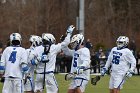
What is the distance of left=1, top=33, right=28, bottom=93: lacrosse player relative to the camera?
16.8 m

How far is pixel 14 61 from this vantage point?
55.4ft

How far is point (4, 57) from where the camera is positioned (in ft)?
55.8

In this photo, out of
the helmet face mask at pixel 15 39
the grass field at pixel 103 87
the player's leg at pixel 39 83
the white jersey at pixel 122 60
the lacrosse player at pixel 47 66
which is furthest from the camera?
the grass field at pixel 103 87

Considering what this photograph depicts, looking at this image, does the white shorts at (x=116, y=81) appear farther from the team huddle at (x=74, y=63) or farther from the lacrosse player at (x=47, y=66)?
the lacrosse player at (x=47, y=66)

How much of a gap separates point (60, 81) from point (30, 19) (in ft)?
78.5

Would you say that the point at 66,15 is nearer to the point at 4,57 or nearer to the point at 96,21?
the point at 96,21

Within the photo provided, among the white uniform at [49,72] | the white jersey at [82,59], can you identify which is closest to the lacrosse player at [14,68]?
the white uniform at [49,72]

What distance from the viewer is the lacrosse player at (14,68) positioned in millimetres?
16828

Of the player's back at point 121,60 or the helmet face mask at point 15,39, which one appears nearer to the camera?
the helmet face mask at point 15,39

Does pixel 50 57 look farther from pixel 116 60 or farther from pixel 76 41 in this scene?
pixel 116 60

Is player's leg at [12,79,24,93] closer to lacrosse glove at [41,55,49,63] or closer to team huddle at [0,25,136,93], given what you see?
team huddle at [0,25,136,93]

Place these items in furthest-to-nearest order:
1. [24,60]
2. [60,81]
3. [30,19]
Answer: [30,19], [60,81], [24,60]

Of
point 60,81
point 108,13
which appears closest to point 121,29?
point 108,13

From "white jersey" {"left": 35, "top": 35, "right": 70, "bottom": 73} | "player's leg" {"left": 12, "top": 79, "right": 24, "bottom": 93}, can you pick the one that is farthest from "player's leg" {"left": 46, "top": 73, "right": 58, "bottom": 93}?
"player's leg" {"left": 12, "top": 79, "right": 24, "bottom": 93}
